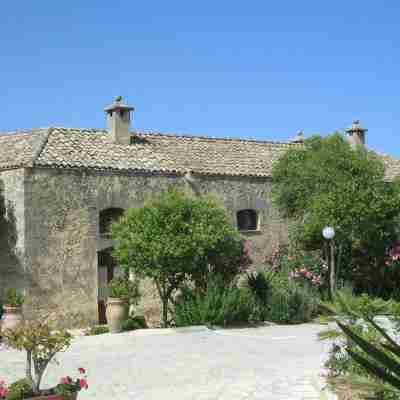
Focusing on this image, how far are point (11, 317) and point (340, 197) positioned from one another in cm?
865

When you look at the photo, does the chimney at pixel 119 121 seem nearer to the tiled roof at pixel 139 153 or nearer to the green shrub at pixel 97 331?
the tiled roof at pixel 139 153

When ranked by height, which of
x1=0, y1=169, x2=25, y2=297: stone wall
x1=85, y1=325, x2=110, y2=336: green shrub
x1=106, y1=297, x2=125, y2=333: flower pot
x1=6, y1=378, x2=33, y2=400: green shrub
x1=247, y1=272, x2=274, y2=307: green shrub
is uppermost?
x1=0, y1=169, x2=25, y2=297: stone wall

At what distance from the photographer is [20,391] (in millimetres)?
7180

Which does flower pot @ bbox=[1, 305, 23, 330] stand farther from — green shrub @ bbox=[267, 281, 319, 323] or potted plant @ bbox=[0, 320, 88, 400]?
potted plant @ bbox=[0, 320, 88, 400]

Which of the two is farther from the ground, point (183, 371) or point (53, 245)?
point (53, 245)

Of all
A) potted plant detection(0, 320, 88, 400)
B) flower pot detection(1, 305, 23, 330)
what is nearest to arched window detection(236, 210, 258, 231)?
flower pot detection(1, 305, 23, 330)

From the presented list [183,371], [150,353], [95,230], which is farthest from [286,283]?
[183,371]

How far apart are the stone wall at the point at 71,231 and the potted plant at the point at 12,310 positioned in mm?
876

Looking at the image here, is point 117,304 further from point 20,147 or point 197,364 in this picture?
point 20,147

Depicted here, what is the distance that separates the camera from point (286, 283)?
18812 mm

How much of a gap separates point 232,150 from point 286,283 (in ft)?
18.8

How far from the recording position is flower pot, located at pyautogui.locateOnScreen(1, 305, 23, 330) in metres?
16.5

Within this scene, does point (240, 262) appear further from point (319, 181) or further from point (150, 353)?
point (150, 353)

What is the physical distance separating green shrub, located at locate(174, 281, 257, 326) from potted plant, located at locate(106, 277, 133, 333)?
1260 millimetres
